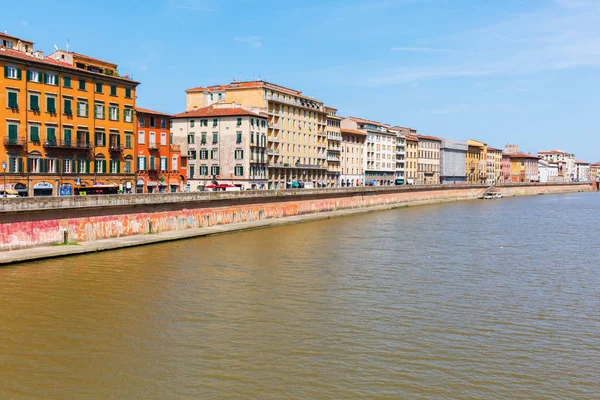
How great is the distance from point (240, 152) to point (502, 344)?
76922mm

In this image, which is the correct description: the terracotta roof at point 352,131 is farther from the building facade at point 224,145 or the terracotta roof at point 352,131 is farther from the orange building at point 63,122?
the orange building at point 63,122

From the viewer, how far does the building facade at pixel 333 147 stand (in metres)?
127

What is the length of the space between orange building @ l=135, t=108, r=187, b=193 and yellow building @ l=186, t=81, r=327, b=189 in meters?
28.0

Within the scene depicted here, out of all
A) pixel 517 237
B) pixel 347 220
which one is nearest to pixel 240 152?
pixel 347 220

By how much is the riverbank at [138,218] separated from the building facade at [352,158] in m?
53.0

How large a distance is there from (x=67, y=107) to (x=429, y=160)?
140 metres

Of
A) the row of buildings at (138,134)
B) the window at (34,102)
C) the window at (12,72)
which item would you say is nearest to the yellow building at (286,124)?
the row of buildings at (138,134)

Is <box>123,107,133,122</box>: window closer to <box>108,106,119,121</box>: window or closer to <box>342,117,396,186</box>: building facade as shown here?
<box>108,106,119,121</box>: window

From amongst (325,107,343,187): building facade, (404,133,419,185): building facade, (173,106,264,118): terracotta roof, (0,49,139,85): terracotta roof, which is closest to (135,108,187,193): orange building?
(0,49,139,85): terracotta roof

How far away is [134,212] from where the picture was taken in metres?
46.6

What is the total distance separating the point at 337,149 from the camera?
429 ft

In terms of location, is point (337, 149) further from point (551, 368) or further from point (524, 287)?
point (551, 368)

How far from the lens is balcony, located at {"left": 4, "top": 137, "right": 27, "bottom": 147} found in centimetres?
5300

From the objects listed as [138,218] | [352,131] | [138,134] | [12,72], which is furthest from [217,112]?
[138,218]
